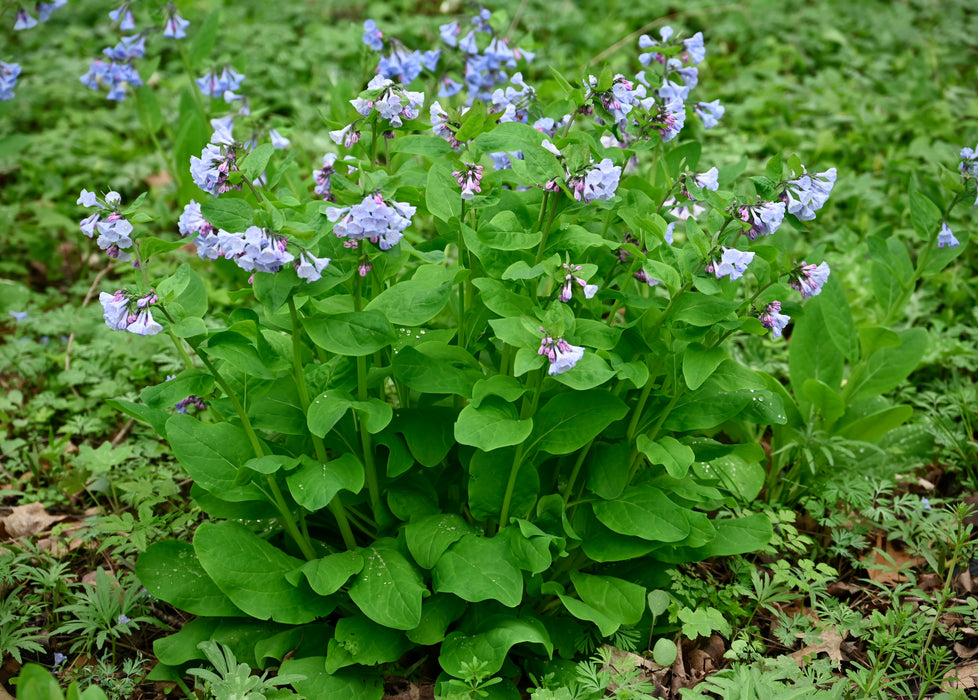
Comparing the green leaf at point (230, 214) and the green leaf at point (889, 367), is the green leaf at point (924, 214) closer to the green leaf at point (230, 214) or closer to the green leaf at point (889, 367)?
the green leaf at point (889, 367)

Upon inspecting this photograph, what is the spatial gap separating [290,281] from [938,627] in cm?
187

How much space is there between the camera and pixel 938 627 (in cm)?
211

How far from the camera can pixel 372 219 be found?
153cm

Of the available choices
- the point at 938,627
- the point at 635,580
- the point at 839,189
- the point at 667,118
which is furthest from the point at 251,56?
the point at 938,627

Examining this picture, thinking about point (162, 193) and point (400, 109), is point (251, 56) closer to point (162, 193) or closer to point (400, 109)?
point (162, 193)

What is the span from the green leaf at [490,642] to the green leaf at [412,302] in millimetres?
750

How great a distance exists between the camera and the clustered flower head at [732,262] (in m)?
1.70

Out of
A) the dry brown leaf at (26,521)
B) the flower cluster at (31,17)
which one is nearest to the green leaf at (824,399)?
the dry brown leaf at (26,521)

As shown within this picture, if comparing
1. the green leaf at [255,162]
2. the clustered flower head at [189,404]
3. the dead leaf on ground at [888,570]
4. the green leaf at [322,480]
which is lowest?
the dead leaf on ground at [888,570]

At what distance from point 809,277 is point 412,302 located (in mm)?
906

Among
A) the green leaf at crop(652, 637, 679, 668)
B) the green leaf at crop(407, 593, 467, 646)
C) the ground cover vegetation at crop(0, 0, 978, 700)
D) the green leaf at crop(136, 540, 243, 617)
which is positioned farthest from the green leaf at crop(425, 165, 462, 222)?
the green leaf at crop(652, 637, 679, 668)

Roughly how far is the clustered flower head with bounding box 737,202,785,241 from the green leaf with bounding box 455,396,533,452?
64cm

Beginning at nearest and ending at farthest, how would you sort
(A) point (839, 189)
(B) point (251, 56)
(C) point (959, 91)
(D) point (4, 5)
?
(D) point (4, 5)
(A) point (839, 189)
(C) point (959, 91)
(B) point (251, 56)

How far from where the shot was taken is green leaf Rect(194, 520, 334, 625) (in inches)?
73.4
